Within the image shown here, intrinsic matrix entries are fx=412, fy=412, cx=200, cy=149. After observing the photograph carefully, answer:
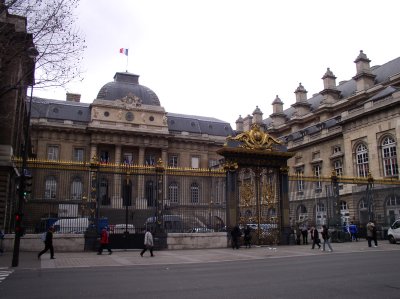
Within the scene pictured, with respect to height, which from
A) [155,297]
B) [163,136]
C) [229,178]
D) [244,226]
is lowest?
[155,297]

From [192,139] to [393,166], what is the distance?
31442 mm

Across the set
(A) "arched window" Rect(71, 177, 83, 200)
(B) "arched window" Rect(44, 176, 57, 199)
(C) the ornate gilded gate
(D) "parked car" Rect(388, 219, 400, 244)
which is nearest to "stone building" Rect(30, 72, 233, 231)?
(C) the ornate gilded gate

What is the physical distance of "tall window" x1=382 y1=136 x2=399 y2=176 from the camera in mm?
37103

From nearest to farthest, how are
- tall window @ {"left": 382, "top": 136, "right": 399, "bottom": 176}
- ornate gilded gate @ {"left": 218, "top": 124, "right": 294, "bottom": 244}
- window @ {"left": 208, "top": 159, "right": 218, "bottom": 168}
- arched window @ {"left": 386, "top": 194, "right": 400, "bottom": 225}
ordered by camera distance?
1. ornate gilded gate @ {"left": 218, "top": 124, "right": 294, "bottom": 244}
2. arched window @ {"left": 386, "top": 194, "right": 400, "bottom": 225}
3. tall window @ {"left": 382, "top": 136, "right": 399, "bottom": 176}
4. window @ {"left": 208, "top": 159, "right": 218, "bottom": 168}

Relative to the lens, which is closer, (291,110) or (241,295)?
(241,295)

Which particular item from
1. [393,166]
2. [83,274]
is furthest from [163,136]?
[83,274]

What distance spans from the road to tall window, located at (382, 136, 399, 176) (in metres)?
26.8

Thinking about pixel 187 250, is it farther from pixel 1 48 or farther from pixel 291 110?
pixel 291 110

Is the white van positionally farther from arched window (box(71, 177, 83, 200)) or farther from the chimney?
the chimney

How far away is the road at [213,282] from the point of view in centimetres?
811

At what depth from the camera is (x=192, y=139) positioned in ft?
205

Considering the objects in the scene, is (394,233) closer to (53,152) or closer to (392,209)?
(392,209)

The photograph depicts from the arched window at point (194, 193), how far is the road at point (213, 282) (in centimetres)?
778

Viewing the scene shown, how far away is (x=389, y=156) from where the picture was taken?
37781 millimetres
